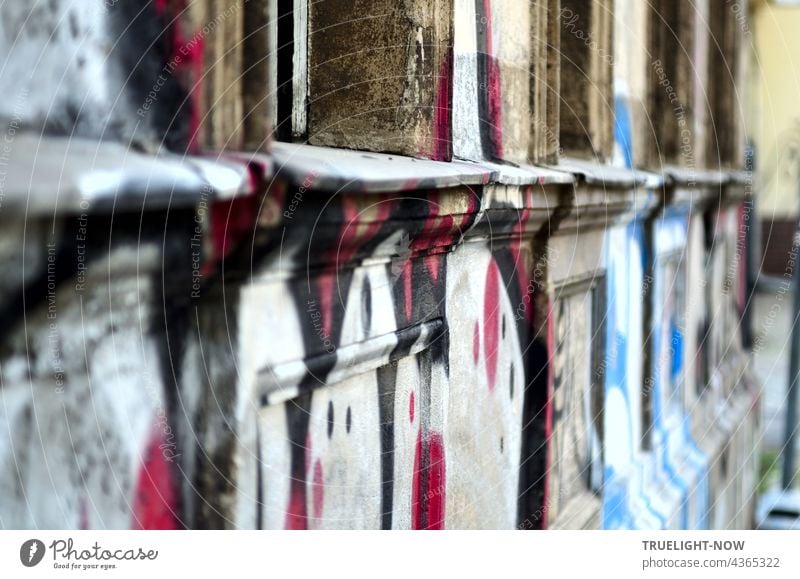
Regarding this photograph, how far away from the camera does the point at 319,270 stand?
1989 mm

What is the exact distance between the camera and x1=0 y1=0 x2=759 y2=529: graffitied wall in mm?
1525

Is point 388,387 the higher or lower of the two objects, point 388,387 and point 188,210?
the lower

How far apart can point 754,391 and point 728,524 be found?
4.79 feet

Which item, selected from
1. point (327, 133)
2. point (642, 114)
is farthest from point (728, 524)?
point (327, 133)

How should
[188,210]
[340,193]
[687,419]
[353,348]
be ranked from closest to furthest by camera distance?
[188,210], [340,193], [353,348], [687,419]

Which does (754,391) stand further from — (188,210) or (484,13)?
(188,210)

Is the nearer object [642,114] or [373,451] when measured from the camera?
[373,451]

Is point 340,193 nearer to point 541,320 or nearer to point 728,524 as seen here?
point 541,320

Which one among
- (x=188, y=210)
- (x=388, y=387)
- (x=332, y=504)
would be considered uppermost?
(x=188, y=210)

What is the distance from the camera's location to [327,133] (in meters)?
2.38

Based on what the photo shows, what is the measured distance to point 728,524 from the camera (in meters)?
6.35

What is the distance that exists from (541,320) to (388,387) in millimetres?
1063

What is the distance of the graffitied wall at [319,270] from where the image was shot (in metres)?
1.53

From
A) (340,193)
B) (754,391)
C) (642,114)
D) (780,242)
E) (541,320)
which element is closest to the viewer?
(340,193)
